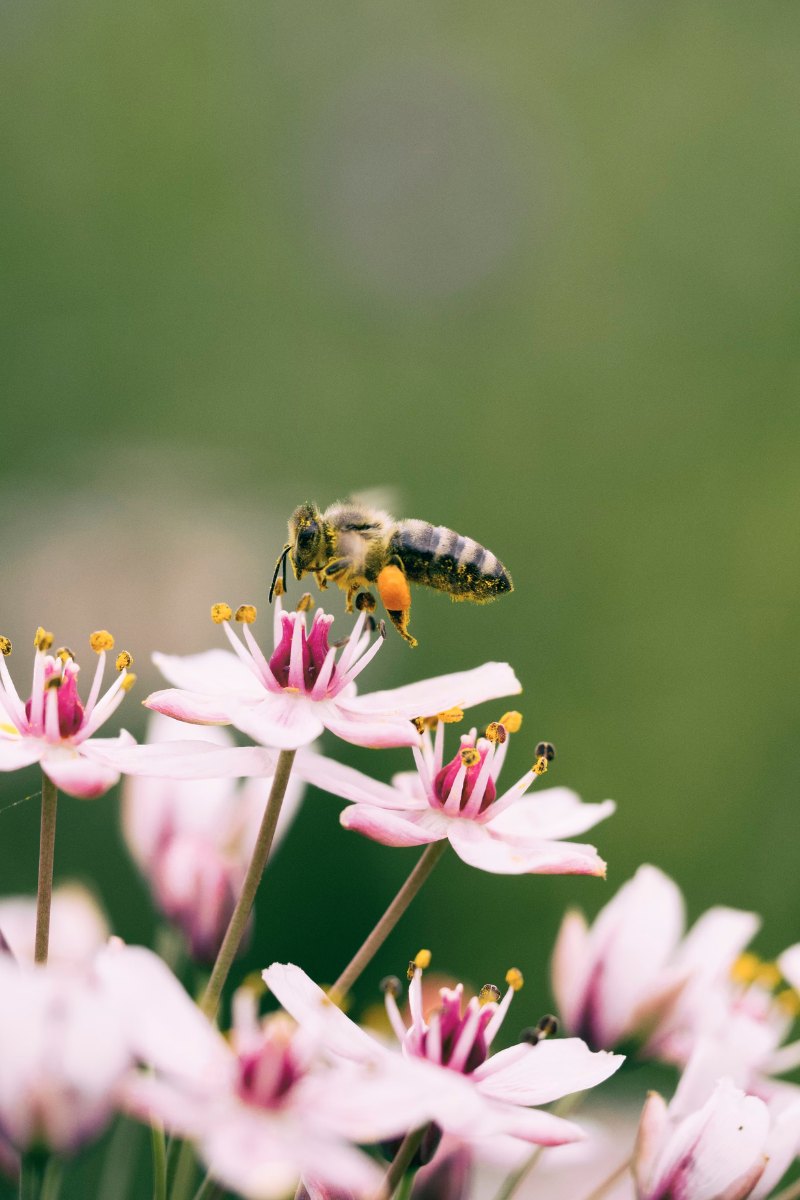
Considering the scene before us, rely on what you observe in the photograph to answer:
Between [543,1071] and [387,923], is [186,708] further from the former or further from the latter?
[543,1071]

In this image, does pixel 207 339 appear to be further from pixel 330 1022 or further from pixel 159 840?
pixel 330 1022

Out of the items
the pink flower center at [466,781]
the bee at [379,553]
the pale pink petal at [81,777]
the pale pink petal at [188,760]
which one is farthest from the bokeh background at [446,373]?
the pale pink petal at [81,777]

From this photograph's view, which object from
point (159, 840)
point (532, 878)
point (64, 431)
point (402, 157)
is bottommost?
point (532, 878)

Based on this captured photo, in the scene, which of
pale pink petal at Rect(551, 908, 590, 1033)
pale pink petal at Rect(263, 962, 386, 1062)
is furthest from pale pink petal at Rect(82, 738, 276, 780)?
pale pink petal at Rect(551, 908, 590, 1033)

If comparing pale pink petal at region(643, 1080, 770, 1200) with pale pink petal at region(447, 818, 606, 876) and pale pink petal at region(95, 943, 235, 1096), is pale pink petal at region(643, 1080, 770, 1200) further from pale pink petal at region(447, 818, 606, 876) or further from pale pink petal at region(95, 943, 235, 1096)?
pale pink petal at region(95, 943, 235, 1096)

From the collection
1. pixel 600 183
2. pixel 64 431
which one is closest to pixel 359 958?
pixel 64 431

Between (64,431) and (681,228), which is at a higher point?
(681,228)
